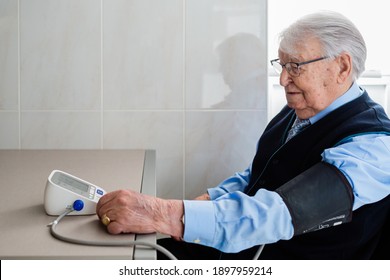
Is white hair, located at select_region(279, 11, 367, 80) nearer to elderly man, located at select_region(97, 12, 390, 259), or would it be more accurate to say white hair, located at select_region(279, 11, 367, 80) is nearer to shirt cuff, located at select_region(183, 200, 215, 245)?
elderly man, located at select_region(97, 12, 390, 259)

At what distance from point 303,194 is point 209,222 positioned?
244 mm

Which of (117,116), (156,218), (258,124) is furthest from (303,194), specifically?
(117,116)

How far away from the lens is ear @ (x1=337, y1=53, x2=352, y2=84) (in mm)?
1519

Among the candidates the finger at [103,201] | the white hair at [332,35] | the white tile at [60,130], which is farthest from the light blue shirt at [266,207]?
the white tile at [60,130]

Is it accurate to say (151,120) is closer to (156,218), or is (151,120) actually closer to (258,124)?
(258,124)

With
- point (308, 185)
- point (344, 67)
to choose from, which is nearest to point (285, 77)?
point (344, 67)

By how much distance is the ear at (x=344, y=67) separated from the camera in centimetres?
152

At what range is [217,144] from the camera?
2477mm

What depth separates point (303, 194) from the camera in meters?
1.23

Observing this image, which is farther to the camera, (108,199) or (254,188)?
(254,188)

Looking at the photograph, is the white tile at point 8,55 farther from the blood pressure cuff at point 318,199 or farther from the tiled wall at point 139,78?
the blood pressure cuff at point 318,199

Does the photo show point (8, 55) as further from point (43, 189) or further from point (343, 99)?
point (343, 99)

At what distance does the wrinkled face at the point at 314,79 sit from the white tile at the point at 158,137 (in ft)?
3.13
